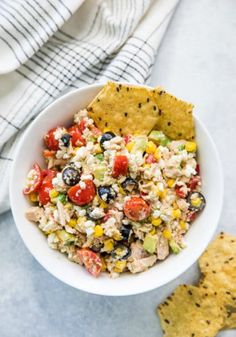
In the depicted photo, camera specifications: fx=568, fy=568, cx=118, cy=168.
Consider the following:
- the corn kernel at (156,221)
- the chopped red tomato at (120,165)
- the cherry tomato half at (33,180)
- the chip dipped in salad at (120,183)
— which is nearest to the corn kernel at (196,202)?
the chip dipped in salad at (120,183)

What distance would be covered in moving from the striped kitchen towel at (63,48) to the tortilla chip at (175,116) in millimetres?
269

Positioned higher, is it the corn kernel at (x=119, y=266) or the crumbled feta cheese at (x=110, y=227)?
the crumbled feta cheese at (x=110, y=227)

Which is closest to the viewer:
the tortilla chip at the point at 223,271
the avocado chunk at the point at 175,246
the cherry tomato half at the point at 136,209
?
the cherry tomato half at the point at 136,209

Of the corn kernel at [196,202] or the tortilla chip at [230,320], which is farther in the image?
the tortilla chip at [230,320]

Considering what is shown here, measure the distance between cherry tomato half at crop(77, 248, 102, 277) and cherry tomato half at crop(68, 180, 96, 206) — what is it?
144 mm

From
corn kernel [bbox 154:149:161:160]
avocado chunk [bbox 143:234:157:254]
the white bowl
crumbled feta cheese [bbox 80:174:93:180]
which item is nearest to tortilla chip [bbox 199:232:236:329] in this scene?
the white bowl

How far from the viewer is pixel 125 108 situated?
5.41ft

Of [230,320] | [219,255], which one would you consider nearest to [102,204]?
[219,255]

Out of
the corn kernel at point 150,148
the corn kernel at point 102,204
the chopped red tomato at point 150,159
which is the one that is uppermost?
the corn kernel at point 150,148

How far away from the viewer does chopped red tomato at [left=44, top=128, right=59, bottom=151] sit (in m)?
1.63

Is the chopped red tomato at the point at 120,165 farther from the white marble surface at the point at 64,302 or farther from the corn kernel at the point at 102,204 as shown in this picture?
the white marble surface at the point at 64,302

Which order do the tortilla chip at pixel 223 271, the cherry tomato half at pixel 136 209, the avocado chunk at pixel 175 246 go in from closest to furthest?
the cherry tomato half at pixel 136 209
the avocado chunk at pixel 175 246
the tortilla chip at pixel 223 271

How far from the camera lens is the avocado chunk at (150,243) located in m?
1.57

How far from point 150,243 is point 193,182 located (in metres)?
0.22
